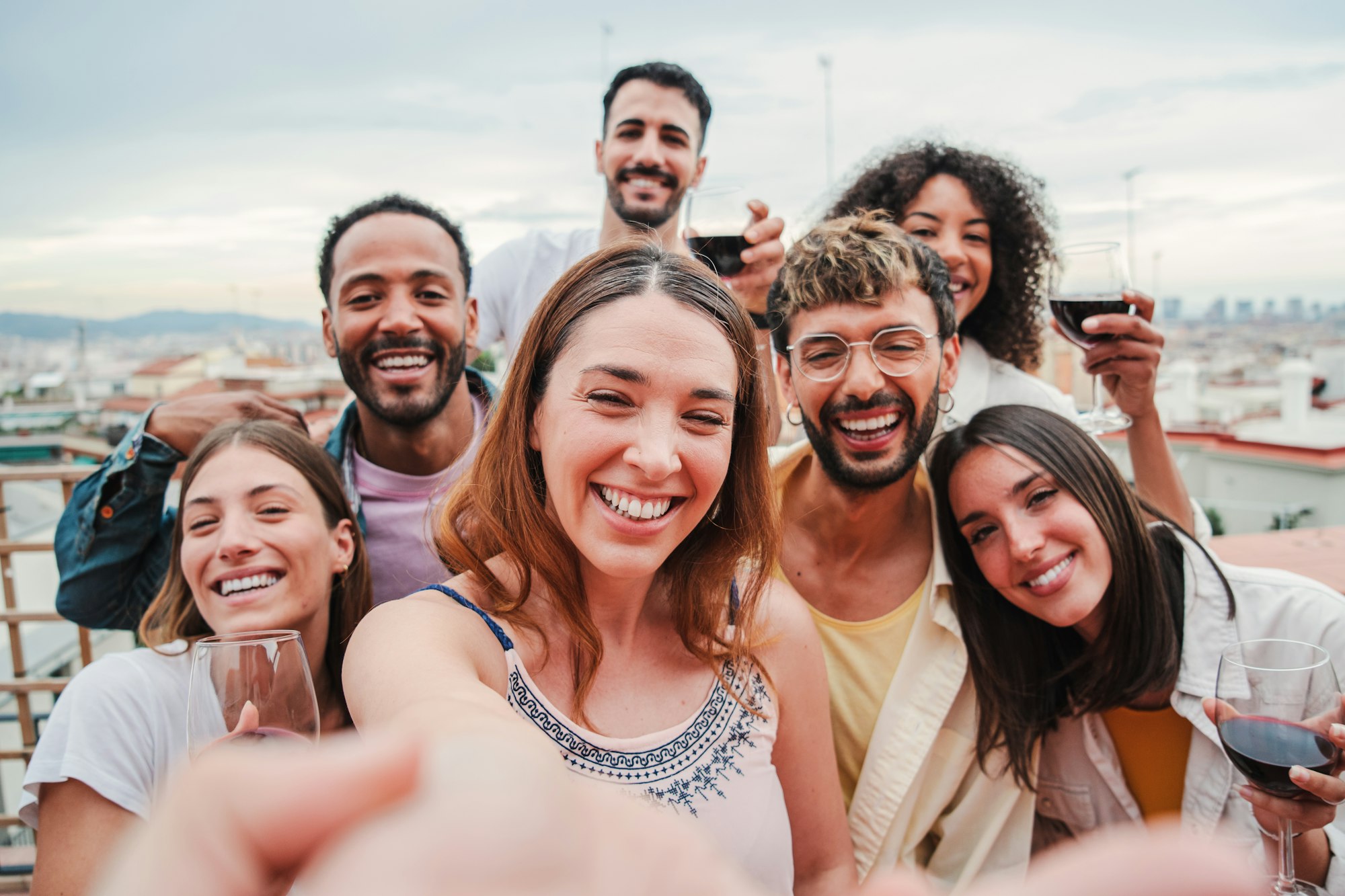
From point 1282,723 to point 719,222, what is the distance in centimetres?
189

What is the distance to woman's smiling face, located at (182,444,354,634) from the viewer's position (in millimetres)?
2043

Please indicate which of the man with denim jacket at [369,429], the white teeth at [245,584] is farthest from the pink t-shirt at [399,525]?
the white teeth at [245,584]

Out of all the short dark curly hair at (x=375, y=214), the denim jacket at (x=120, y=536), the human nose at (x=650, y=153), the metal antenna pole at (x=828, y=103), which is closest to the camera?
the denim jacket at (x=120, y=536)

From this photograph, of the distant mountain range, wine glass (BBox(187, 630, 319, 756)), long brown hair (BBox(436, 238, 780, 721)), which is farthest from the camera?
the distant mountain range

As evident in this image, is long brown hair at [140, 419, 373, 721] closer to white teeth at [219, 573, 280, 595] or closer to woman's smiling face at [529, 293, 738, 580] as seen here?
white teeth at [219, 573, 280, 595]

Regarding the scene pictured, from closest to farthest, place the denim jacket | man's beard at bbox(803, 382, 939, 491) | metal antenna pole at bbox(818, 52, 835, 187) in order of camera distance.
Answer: man's beard at bbox(803, 382, 939, 491) < the denim jacket < metal antenna pole at bbox(818, 52, 835, 187)

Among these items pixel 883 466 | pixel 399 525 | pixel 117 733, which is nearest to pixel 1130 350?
pixel 883 466

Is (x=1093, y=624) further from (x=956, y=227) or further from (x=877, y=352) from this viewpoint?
(x=956, y=227)

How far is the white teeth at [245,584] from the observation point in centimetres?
205

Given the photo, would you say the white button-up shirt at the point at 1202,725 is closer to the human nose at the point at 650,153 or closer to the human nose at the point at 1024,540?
the human nose at the point at 1024,540

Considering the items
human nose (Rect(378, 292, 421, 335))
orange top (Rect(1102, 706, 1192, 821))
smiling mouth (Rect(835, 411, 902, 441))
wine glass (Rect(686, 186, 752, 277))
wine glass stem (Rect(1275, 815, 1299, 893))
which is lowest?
orange top (Rect(1102, 706, 1192, 821))

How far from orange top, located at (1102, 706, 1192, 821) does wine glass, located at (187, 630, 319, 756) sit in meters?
2.13

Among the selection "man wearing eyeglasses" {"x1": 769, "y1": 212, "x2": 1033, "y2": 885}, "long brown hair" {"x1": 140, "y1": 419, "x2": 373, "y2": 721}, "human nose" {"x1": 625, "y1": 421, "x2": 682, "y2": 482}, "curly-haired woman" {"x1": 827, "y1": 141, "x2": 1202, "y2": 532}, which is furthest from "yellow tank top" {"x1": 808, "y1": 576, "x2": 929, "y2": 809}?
"long brown hair" {"x1": 140, "y1": 419, "x2": 373, "y2": 721}

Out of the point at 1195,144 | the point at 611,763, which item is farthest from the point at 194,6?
the point at 1195,144
